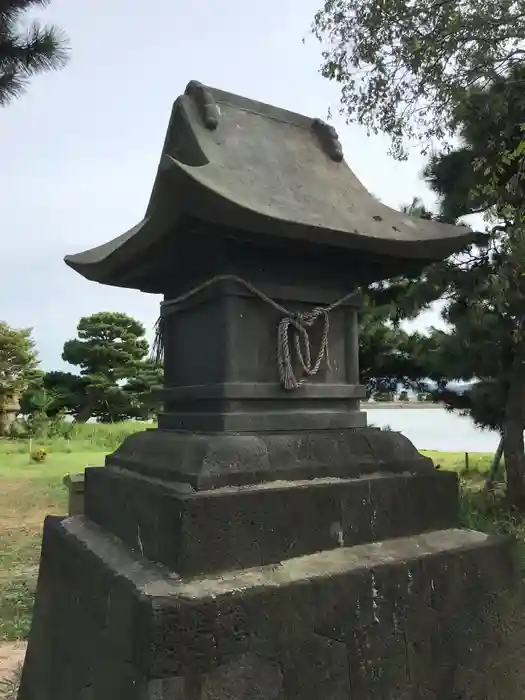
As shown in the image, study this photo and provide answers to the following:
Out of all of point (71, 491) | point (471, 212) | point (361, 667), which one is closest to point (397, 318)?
point (471, 212)

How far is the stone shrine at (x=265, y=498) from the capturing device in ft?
5.97

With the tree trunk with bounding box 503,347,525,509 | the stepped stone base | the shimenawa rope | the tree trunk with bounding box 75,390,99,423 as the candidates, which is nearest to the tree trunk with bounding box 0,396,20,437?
the tree trunk with bounding box 75,390,99,423

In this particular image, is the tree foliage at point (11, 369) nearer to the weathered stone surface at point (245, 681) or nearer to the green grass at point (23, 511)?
the green grass at point (23, 511)

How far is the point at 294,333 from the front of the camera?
239 cm

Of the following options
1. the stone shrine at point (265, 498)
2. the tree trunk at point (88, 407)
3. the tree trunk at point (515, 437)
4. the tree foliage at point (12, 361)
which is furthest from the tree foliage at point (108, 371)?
the stone shrine at point (265, 498)

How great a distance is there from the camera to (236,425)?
220 centimetres

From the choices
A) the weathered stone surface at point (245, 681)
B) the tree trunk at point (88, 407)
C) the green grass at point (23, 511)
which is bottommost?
the green grass at point (23, 511)

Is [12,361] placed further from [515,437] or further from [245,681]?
[245,681]

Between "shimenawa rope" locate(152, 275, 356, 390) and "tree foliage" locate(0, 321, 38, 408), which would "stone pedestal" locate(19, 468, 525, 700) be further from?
"tree foliage" locate(0, 321, 38, 408)

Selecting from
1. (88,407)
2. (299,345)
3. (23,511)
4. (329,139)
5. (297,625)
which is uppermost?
(329,139)

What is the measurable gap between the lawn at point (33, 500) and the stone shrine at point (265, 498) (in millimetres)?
2329

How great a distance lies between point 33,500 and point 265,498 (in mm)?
7687

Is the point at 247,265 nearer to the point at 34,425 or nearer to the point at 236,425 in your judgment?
the point at 236,425

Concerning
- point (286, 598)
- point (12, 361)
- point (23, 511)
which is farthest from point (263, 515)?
point (12, 361)
